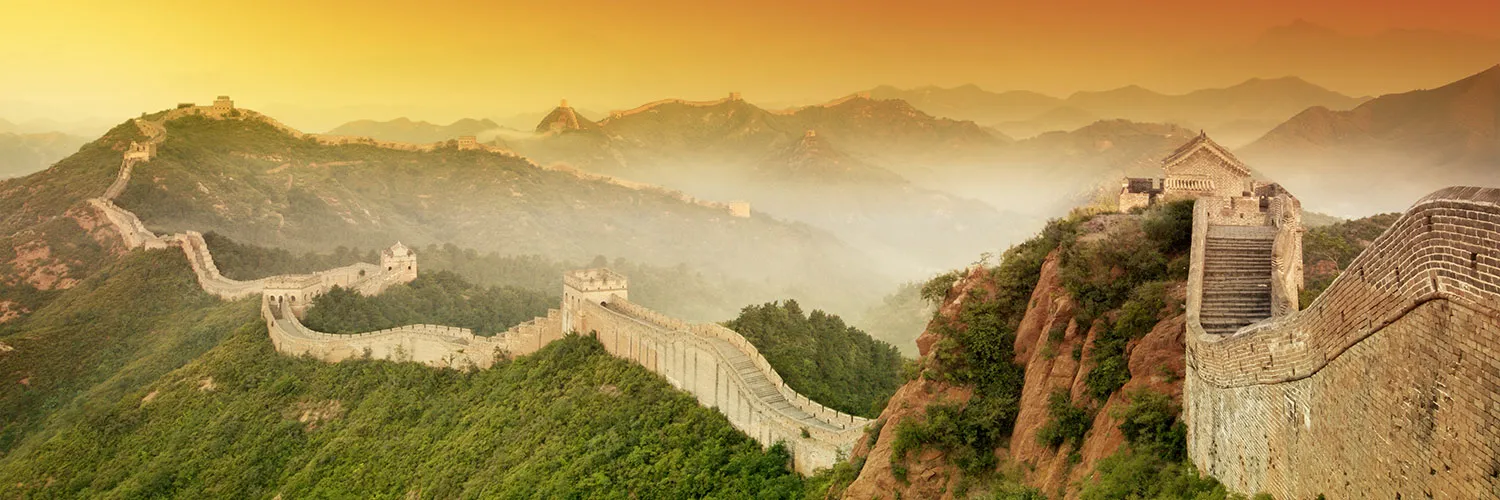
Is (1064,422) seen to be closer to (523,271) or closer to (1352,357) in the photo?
(1352,357)

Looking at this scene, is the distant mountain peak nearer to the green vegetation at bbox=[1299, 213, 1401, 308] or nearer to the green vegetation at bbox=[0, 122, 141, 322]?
the green vegetation at bbox=[0, 122, 141, 322]

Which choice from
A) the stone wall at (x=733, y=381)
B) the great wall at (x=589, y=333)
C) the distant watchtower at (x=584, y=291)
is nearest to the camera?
the stone wall at (x=733, y=381)

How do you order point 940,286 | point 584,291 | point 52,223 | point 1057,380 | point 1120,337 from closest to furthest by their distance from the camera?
1. point 1120,337
2. point 1057,380
3. point 940,286
4. point 584,291
5. point 52,223

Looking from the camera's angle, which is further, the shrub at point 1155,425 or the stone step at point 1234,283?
the stone step at point 1234,283

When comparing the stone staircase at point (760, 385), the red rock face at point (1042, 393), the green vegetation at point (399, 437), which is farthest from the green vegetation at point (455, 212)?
the red rock face at point (1042, 393)

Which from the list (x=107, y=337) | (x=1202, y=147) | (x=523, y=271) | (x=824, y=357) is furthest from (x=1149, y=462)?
(x=523, y=271)

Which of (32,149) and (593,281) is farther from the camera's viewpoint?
(32,149)

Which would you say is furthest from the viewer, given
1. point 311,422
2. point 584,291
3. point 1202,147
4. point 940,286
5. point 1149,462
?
point 311,422

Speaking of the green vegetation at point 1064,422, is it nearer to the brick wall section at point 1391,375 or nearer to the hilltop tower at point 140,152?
the brick wall section at point 1391,375
